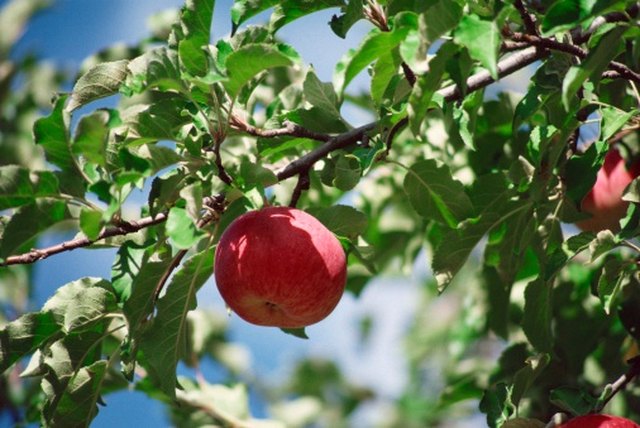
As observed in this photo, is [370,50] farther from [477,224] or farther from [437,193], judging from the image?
[477,224]

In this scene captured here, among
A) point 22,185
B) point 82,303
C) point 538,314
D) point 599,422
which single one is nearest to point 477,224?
point 538,314

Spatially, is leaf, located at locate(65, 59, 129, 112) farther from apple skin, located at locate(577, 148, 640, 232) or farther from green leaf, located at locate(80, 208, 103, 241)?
apple skin, located at locate(577, 148, 640, 232)

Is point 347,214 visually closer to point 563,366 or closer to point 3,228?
point 3,228

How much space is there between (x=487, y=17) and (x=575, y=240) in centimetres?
47

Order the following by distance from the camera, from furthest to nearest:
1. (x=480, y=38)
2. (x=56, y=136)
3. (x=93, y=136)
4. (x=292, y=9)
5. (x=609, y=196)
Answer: (x=609, y=196) → (x=292, y=9) → (x=56, y=136) → (x=93, y=136) → (x=480, y=38)

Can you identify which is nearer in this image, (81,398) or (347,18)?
(347,18)

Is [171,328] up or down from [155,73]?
down

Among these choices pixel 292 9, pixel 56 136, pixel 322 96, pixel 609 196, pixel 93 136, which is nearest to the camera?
pixel 93 136

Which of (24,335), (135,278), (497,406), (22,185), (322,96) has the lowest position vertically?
(497,406)

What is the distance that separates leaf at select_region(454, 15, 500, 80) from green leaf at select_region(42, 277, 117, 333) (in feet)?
2.79

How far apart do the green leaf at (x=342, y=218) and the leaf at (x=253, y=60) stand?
1.24ft

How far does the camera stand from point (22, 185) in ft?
4.97

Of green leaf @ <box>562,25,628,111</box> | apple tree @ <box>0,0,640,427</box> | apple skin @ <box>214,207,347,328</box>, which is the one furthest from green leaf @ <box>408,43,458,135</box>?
apple skin @ <box>214,207,347,328</box>

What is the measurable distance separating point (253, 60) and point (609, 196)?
1067mm
